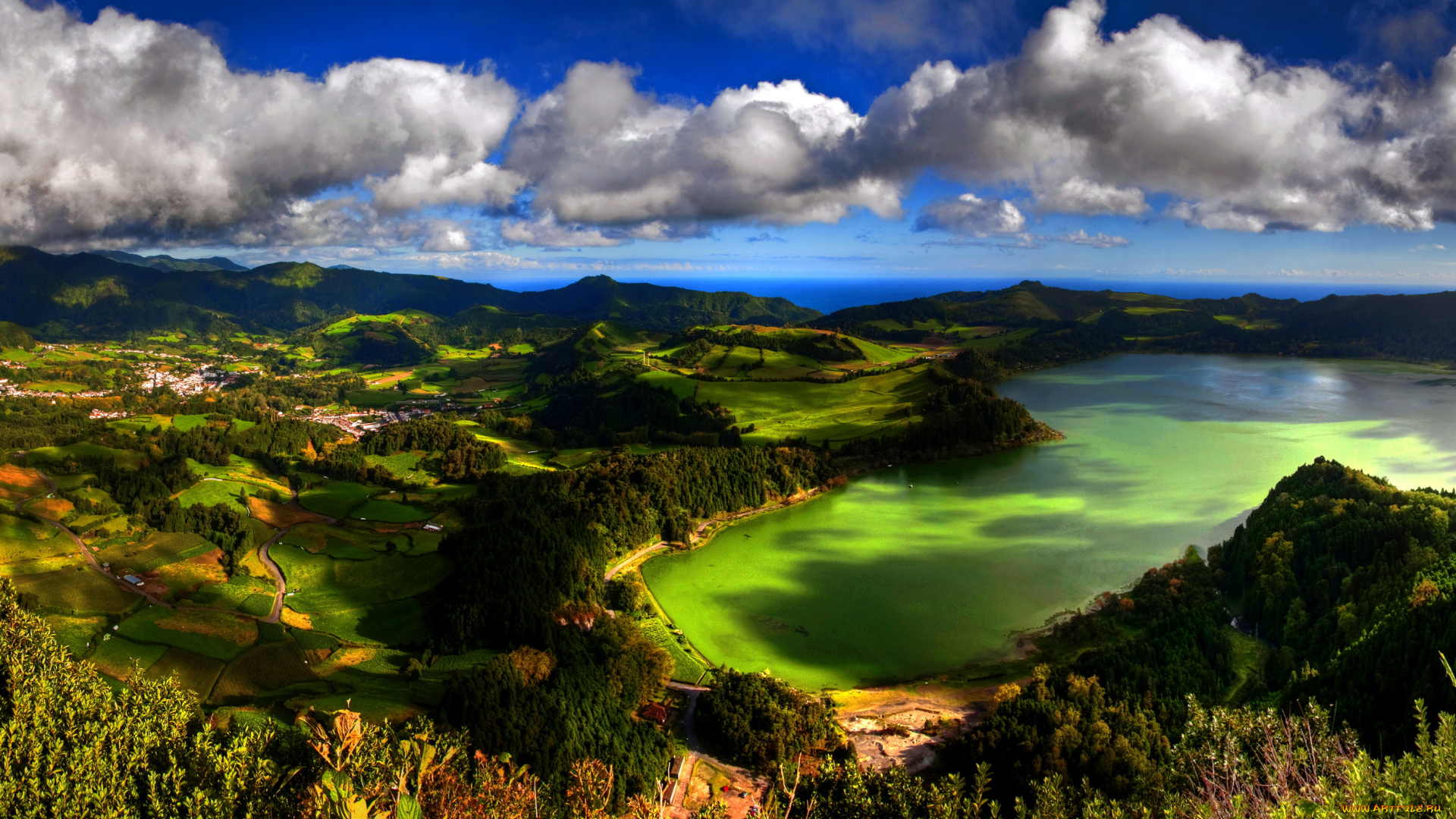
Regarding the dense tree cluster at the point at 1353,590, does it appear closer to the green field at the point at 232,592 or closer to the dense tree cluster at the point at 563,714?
the dense tree cluster at the point at 563,714

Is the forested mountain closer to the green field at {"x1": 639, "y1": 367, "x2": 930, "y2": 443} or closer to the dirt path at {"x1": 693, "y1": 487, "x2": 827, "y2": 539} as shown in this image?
the green field at {"x1": 639, "y1": 367, "x2": 930, "y2": 443}

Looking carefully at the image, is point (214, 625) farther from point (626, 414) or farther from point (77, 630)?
point (626, 414)

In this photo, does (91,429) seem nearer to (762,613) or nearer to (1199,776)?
(762,613)

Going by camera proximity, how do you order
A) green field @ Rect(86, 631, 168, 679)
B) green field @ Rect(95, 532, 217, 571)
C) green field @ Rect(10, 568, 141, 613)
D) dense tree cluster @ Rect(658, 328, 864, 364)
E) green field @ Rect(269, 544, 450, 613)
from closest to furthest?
green field @ Rect(86, 631, 168, 679) → green field @ Rect(10, 568, 141, 613) → green field @ Rect(269, 544, 450, 613) → green field @ Rect(95, 532, 217, 571) → dense tree cluster @ Rect(658, 328, 864, 364)

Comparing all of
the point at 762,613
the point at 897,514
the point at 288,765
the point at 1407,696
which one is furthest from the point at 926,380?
the point at 288,765

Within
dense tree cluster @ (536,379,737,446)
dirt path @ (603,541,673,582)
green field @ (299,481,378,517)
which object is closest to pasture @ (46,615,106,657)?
green field @ (299,481,378,517)

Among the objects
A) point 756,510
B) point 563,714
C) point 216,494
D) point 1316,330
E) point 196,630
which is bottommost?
point 196,630

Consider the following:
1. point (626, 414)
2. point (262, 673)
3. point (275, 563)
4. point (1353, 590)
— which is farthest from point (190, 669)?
point (626, 414)
